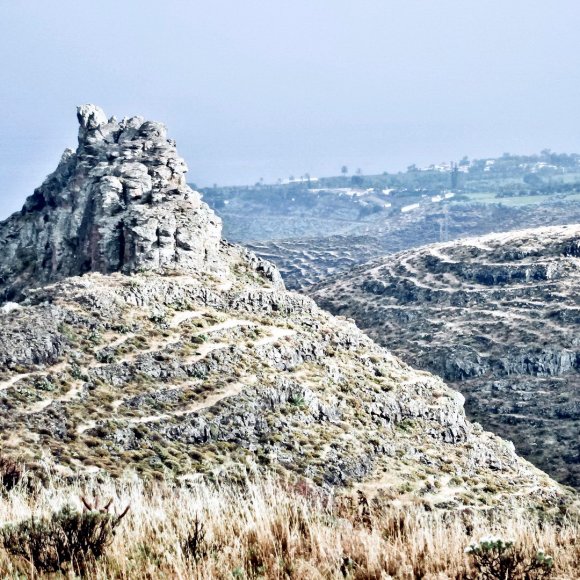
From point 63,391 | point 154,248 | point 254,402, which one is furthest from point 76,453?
point 154,248

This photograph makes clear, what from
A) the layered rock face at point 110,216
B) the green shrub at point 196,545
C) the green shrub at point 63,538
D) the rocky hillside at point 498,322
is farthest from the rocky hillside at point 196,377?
the green shrub at point 196,545

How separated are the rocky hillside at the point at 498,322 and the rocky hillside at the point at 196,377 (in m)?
25.3

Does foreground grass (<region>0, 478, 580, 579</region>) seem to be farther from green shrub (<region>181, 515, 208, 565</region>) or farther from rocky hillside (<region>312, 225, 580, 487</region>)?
rocky hillside (<region>312, 225, 580, 487</region>)

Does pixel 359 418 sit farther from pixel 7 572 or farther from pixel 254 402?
pixel 7 572

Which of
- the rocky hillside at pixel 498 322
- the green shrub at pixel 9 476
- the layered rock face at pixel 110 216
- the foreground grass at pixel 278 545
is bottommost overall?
the rocky hillside at pixel 498 322

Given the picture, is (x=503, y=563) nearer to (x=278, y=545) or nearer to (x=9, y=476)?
(x=278, y=545)

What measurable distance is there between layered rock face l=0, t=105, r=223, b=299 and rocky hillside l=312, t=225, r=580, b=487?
46557mm

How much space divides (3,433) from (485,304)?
103488mm

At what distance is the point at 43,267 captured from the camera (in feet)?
303

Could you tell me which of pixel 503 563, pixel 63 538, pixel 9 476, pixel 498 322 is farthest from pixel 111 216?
pixel 503 563

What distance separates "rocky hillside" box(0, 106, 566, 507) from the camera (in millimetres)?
48625

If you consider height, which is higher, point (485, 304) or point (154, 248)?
point (154, 248)

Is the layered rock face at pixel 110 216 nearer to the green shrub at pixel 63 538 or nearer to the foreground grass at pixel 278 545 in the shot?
the foreground grass at pixel 278 545

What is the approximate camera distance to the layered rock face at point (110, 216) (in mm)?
75438
